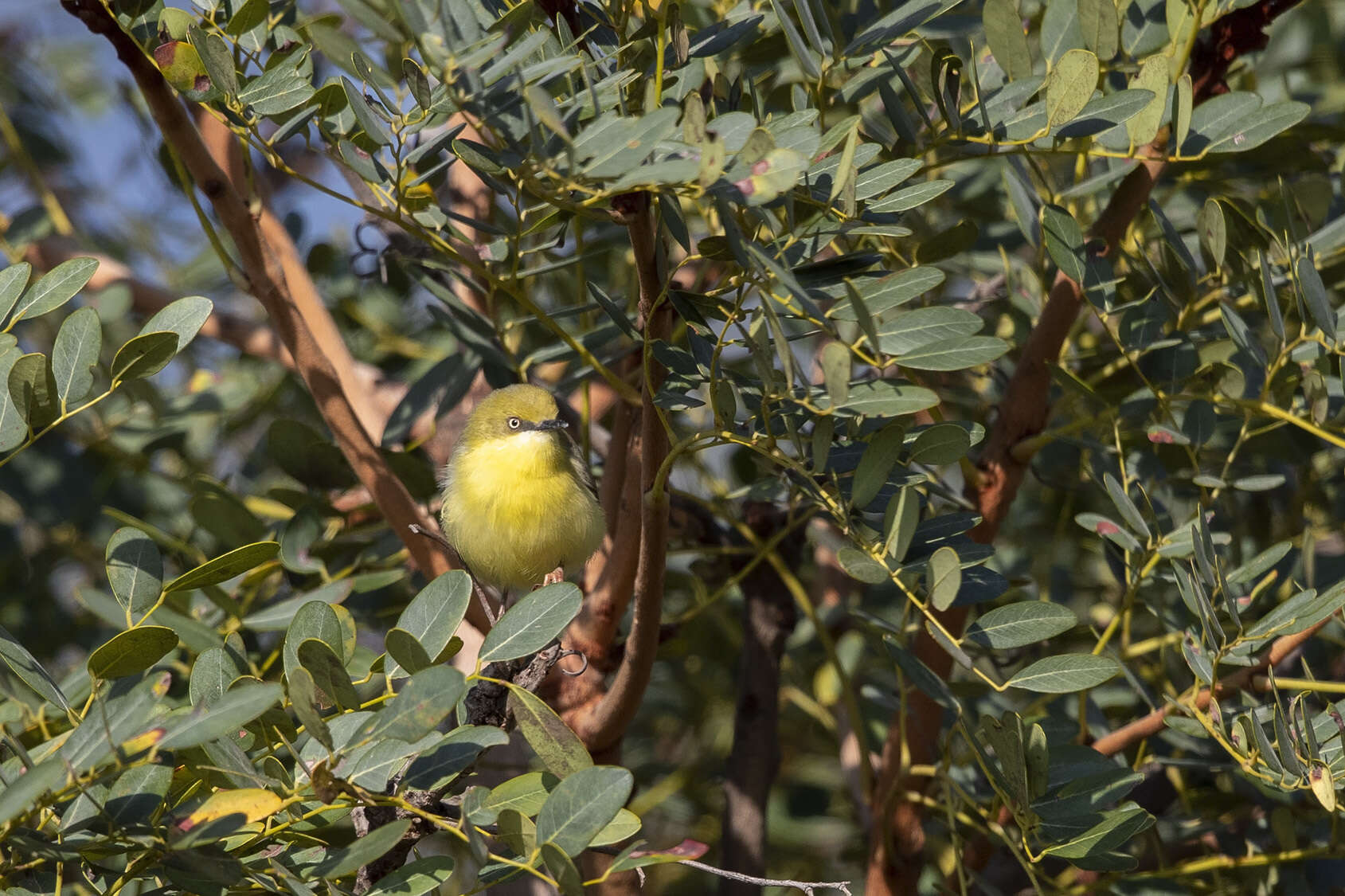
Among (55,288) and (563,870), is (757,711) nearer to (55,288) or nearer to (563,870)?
(563,870)

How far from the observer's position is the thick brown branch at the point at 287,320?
9.09 ft

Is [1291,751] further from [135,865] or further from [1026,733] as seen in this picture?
[135,865]

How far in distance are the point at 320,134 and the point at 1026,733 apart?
182cm

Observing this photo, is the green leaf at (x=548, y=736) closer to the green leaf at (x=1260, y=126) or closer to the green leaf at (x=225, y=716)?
the green leaf at (x=225, y=716)

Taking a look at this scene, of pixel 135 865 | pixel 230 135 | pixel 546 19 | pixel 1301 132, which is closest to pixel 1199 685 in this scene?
pixel 1301 132

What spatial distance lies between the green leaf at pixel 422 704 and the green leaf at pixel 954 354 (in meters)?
1.02

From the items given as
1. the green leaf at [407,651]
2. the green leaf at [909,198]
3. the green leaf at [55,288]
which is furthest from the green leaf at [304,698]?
the green leaf at [909,198]

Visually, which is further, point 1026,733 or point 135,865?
point 1026,733

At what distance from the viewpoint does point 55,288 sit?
237cm

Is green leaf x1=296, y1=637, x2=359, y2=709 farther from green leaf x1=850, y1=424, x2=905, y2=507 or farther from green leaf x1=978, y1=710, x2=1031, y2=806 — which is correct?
green leaf x1=978, y1=710, x2=1031, y2=806

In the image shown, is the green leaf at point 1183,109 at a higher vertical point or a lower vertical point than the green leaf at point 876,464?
higher

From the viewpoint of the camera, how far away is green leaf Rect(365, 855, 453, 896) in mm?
1920

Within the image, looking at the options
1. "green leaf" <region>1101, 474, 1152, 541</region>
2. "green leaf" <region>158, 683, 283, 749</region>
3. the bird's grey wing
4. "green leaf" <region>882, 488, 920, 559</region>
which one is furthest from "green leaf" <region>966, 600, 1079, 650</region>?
the bird's grey wing

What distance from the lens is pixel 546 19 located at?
2164mm
